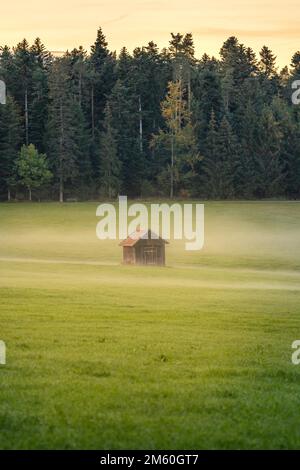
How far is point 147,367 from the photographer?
43.6 feet

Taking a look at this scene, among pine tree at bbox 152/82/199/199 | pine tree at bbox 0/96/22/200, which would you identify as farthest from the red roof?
pine tree at bbox 152/82/199/199

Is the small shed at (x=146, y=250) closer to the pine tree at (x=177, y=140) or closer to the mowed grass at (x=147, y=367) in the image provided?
the mowed grass at (x=147, y=367)

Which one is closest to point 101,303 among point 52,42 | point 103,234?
point 103,234

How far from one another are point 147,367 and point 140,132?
110 meters

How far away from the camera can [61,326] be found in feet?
61.1

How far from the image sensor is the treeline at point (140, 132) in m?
111

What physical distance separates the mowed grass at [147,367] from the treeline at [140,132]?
7849 centimetres

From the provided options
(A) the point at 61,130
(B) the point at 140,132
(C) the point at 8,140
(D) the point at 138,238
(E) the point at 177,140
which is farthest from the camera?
(B) the point at 140,132

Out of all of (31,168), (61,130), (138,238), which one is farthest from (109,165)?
(138,238)

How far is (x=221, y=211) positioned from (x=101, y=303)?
7487 centimetres

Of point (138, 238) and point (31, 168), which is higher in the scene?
point (31, 168)

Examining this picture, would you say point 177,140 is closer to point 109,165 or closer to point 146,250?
point 109,165

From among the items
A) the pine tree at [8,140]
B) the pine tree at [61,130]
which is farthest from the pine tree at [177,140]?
the pine tree at [8,140]

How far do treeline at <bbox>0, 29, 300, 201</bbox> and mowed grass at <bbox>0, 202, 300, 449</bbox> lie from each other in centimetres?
7849
